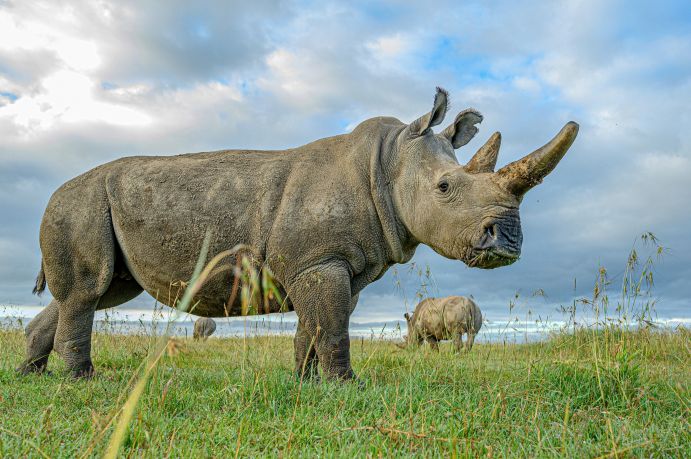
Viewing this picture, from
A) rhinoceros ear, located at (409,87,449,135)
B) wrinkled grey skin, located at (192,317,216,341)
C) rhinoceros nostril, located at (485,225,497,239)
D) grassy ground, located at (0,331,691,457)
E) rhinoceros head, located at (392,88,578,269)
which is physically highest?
rhinoceros ear, located at (409,87,449,135)

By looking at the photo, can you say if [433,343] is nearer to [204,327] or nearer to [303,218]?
[204,327]

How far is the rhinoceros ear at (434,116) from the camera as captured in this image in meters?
5.35

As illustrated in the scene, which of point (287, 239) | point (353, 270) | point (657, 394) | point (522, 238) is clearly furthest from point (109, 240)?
point (657, 394)

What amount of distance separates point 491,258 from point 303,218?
150 centimetres

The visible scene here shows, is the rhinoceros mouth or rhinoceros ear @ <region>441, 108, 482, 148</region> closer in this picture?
the rhinoceros mouth

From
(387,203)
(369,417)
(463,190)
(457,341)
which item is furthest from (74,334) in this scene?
(457,341)

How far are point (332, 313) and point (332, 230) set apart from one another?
0.66 meters

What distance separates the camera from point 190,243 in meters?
5.52

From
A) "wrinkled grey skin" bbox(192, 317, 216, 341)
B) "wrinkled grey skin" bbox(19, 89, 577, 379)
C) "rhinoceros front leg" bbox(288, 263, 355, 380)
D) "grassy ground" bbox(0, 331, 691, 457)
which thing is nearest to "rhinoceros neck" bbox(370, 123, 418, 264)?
"wrinkled grey skin" bbox(19, 89, 577, 379)

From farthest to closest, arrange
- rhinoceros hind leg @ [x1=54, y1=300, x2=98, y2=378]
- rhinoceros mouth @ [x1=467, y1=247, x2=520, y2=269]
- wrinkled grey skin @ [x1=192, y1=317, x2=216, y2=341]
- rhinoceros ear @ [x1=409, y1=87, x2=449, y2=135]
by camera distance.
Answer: wrinkled grey skin @ [x1=192, y1=317, x2=216, y2=341] → rhinoceros hind leg @ [x1=54, y1=300, x2=98, y2=378] → rhinoceros ear @ [x1=409, y1=87, x2=449, y2=135] → rhinoceros mouth @ [x1=467, y1=247, x2=520, y2=269]

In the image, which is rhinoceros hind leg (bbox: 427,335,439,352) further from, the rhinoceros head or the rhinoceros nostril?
the rhinoceros nostril

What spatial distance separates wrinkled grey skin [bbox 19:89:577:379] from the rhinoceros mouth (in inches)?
0.4

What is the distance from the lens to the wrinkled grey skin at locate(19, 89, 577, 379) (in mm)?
4875

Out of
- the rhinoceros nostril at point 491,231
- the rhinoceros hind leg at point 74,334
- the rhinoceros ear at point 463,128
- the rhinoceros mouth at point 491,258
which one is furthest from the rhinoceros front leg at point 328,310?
the rhinoceros hind leg at point 74,334
